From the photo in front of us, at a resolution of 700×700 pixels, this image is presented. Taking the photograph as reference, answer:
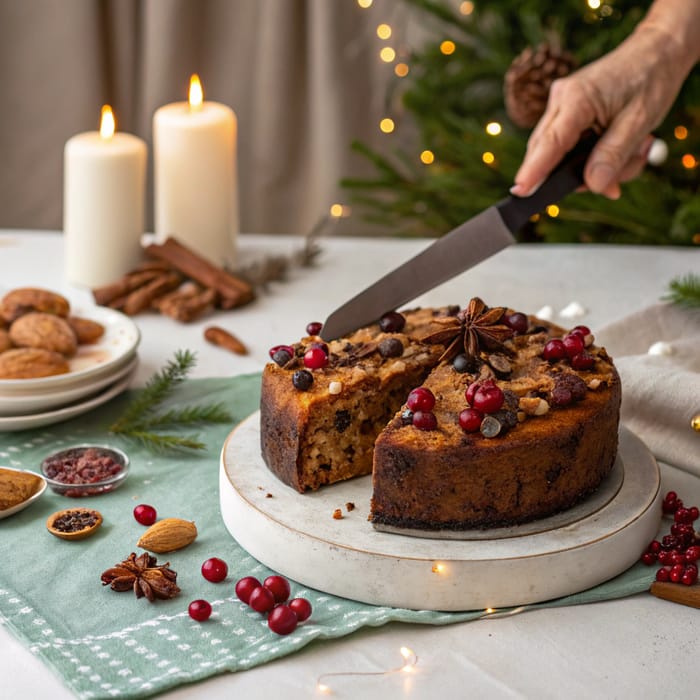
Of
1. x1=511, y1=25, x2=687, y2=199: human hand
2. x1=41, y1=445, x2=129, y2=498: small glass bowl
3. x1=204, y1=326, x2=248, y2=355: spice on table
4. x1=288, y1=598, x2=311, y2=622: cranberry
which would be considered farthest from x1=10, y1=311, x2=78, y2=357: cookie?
x1=511, y1=25, x2=687, y2=199: human hand

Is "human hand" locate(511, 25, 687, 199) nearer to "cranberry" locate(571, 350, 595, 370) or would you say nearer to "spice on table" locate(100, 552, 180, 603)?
"cranberry" locate(571, 350, 595, 370)

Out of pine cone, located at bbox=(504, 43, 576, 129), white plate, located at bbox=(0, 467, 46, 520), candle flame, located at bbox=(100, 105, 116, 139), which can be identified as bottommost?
white plate, located at bbox=(0, 467, 46, 520)

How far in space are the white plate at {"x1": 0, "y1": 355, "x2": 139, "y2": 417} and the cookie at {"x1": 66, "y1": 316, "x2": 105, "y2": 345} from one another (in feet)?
0.56

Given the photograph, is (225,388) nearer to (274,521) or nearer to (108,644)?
(274,521)

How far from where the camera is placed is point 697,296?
265 cm

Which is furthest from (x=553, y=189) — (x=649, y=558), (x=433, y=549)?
(x=433, y=549)

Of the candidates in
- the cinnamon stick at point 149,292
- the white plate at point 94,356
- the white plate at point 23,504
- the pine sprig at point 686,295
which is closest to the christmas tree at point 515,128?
the pine sprig at point 686,295

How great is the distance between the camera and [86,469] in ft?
6.72

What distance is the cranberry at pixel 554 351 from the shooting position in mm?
1914

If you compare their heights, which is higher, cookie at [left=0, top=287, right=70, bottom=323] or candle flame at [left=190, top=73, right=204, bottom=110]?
candle flame at [left=190, top=73, right=204, bottom=110]

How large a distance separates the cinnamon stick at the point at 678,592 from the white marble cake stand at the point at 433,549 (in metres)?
0.07

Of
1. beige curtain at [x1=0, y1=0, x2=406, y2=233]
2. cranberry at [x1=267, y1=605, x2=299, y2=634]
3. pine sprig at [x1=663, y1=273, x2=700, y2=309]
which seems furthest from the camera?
beige curtain at [x1=0, y1=0, x2=406, y2=233]

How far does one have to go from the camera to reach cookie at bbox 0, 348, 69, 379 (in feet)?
7.27

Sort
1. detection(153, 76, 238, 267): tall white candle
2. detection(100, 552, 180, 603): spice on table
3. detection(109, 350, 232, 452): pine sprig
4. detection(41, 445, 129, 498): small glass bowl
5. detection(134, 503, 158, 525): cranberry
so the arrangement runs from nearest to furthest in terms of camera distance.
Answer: detection(100, 552, 180, 603): spice on table < detection(134, 503, 158, 525): cranberry < detection(41, 445, 129, 498): small glass bowl < detection(109, 350, 232, 452): pine sprig < detection(153, 76, 238, 267): tall white candle
